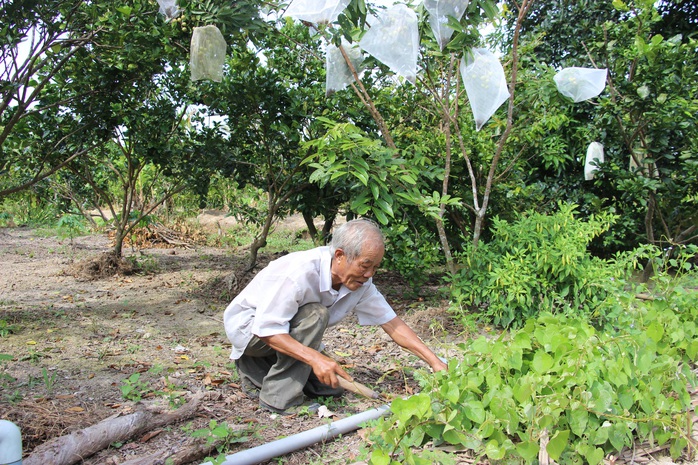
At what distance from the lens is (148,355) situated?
346 cm

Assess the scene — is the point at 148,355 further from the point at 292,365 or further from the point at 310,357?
the point at 310,357

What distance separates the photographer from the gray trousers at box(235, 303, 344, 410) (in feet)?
8.40

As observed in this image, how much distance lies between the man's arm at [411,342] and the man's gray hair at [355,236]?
1.84ft

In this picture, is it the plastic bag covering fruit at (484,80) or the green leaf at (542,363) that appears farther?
the plastic bag covering fruit at (484,80)

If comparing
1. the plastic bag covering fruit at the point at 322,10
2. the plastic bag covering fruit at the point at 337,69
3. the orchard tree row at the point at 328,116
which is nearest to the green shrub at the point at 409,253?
the orchard tree row at the point at 328,116

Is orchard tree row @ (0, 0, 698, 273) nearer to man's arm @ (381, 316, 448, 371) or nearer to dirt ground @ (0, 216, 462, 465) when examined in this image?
dirt ground @ (0, 216, 462, 465)

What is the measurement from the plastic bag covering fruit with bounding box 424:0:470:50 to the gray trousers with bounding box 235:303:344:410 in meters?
1.92

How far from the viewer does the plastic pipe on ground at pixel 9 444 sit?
1.54 meters

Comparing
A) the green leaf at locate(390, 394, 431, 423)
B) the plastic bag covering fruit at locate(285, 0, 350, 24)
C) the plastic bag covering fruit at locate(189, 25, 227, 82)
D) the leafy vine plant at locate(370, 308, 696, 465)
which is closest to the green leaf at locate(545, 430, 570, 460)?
the leafy vine plant at locate(370, 308, 696, 465)

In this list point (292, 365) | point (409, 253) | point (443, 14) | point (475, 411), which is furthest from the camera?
point (409, 253)

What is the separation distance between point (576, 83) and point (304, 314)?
274 cm

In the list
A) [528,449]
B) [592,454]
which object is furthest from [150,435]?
[592,454]

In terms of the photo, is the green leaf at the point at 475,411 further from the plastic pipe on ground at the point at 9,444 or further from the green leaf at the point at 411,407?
the plastic pipe on ground at the point at 9,444

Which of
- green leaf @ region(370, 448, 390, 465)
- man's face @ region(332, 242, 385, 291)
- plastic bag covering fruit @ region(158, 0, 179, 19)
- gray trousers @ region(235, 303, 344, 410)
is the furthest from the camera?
plastic bag covering fruit @ region(158, 0, 179, 19)
